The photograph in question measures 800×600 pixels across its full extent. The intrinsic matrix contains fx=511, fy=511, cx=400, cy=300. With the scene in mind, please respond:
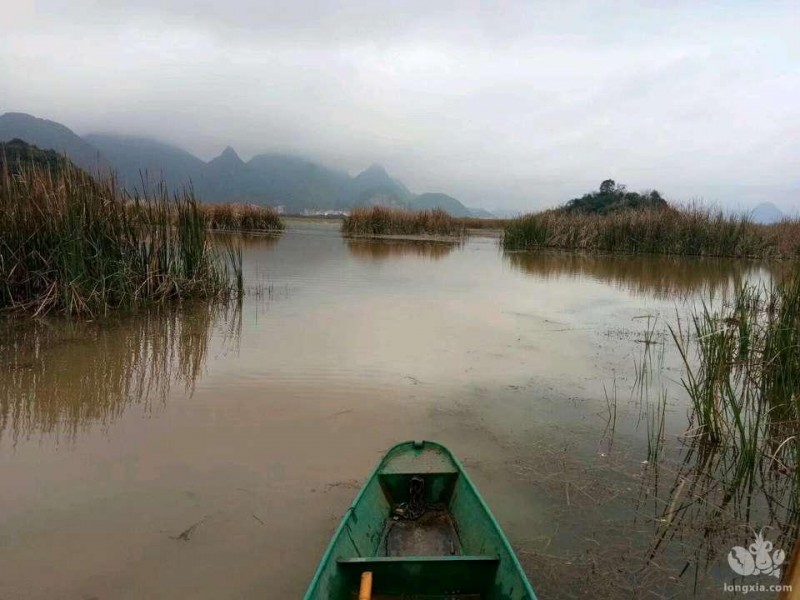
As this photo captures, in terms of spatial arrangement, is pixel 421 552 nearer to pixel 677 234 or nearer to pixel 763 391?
pixel 763 391

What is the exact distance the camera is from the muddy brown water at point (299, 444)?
8.59ft

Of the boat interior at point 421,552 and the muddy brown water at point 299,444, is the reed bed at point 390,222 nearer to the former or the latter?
the muddy brown water at point 299,444

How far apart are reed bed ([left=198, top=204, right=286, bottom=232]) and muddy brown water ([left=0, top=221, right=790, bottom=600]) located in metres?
19.6

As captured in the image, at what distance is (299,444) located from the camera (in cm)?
387

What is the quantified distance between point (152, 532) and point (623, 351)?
19.9 feet

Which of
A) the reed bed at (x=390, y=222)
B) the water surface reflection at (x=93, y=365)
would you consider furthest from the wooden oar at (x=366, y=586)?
the reed bed at (x=390, y=222)

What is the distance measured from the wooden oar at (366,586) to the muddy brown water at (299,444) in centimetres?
61

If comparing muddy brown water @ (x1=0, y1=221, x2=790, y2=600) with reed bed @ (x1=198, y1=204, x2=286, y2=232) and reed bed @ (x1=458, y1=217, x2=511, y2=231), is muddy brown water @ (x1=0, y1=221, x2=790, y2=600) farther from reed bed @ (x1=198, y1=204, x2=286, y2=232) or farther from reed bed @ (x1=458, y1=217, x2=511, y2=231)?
reed bed @ (x1=458, y1=217, x2=511, y2=231)

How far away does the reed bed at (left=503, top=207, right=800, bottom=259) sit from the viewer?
21000 millimetres

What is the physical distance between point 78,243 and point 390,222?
23.7 meters

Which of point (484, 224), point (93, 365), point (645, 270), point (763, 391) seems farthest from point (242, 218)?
point (484, 224)

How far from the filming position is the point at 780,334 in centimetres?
427


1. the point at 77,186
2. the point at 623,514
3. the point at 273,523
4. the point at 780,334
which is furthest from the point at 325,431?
the point at 77,186

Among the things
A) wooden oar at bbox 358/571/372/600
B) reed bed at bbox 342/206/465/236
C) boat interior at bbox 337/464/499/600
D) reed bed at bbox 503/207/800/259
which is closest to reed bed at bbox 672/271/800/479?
boat interior at bbox 337/464/499/600
